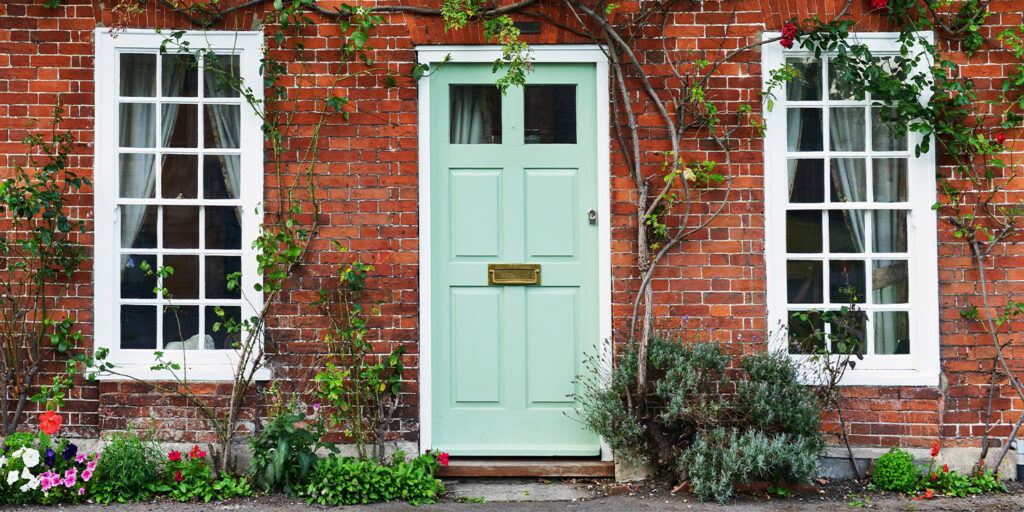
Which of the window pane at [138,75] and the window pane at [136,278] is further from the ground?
the window pane at [138,75]

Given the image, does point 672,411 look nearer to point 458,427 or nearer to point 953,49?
point 458,427

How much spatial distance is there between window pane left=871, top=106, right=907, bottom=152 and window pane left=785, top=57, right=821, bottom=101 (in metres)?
0.39

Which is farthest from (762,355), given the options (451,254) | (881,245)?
(451,254)

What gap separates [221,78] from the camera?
5.93m

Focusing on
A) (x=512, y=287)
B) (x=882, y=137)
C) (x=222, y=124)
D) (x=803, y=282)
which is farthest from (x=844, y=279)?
(x=222, y=124)

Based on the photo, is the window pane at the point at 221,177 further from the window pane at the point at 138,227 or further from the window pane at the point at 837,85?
the window pane at the point at 837,85

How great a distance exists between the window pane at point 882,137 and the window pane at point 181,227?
4440mm

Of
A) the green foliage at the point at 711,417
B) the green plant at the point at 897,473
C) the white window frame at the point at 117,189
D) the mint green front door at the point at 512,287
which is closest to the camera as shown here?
the green foliage at the point at 711,417

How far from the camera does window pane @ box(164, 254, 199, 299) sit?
5941 millimetres

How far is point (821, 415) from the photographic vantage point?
575 centimetres

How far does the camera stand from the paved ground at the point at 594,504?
5293 millimetres

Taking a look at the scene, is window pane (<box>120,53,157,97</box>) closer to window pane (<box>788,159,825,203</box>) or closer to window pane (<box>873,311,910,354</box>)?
window pane (<box>788,159,825,203</box>)

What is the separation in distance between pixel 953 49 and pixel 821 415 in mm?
2487

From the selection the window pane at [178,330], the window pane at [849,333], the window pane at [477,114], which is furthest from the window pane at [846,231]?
the window pane at [178,330]
